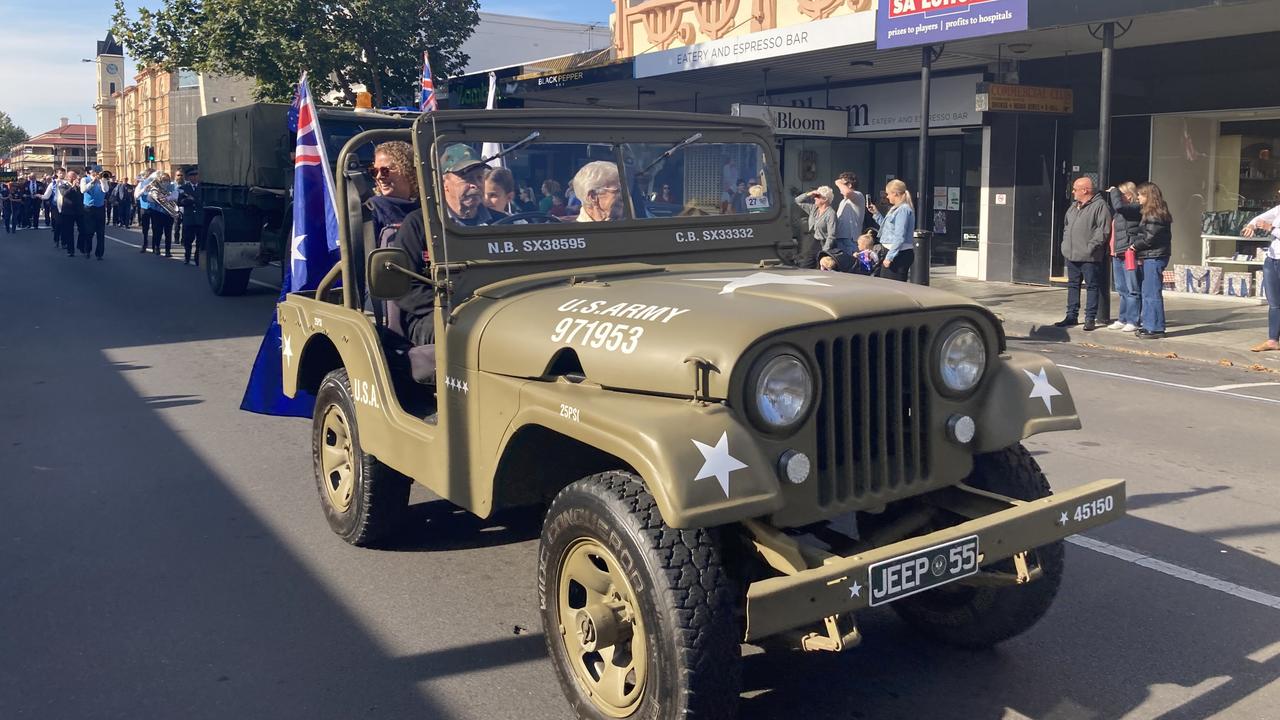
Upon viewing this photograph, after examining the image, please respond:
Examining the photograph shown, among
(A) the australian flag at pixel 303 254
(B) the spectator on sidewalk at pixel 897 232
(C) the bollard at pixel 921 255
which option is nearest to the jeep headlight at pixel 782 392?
(A) the australian flag at pixel 303 254

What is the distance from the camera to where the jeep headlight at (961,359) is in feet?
12.0

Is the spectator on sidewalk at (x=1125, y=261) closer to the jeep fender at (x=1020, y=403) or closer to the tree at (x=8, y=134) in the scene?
the jeep fender at (x=1020, y=403)

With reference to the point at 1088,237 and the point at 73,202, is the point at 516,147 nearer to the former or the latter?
the point at 1088,237

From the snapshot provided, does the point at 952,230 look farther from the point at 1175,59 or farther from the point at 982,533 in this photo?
the point at 982,533

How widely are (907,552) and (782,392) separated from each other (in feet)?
1.84

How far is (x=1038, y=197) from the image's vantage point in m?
17.7

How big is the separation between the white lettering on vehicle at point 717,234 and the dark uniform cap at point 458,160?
903 mm

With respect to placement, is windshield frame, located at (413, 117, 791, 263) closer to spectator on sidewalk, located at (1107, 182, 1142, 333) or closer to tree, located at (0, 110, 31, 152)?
spectator on sidewalk, located at (1107, 182, 1142, 333)

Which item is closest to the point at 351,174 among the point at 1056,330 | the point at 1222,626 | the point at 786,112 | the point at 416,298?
the point at 416,298

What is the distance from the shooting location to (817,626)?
3320 mm

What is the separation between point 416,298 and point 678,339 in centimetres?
181

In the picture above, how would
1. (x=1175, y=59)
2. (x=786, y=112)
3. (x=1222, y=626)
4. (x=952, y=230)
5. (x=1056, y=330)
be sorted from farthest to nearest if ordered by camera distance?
(x=952, y=230), (x=786, y=112), (x=1175, y=59), (x=1056, y=330), (x=1222, y=626)

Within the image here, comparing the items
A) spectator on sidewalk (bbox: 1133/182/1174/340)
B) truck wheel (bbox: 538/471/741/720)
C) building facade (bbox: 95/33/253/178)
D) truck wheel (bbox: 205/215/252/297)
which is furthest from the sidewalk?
building facade (bbox: 95/33/253/178)

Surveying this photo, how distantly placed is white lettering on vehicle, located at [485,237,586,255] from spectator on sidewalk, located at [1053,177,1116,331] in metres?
9.66
